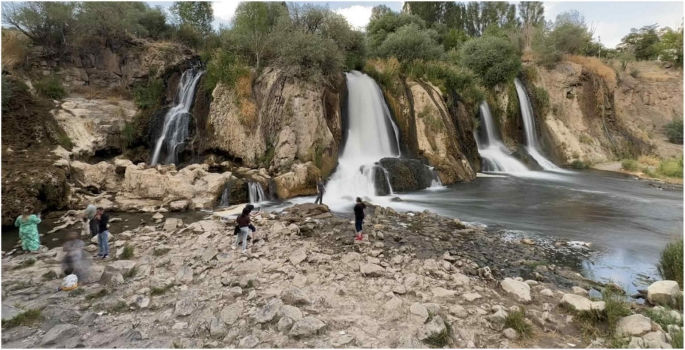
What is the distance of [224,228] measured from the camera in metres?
9.89

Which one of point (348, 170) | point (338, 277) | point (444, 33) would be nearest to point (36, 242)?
point (338, 277)

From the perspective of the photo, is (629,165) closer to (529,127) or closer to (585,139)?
(585,139)

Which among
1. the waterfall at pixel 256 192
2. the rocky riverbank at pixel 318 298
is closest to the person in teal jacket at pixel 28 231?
the rocky riverbank at pixel 318 298

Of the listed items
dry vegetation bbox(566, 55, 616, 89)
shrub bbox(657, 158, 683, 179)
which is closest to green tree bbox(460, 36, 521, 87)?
dry vegetation bbox(566, 55, 616, 89)

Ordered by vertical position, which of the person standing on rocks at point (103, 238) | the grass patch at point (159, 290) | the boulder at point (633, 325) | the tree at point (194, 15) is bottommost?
the boulder at point (633, 325)

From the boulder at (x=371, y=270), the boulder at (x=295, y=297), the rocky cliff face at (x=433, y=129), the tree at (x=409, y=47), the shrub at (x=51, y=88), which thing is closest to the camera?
the boulder at (x=295, y=297)

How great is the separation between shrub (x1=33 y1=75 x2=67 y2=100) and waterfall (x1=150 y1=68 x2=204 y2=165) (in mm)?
5406

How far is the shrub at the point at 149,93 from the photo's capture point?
750 inches

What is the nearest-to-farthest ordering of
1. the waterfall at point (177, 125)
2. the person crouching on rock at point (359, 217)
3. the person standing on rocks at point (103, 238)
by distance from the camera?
the person standing on rocks at point (103, 238), the person crouching on rock at point (359, 217), the waterfall at point (177, 125)

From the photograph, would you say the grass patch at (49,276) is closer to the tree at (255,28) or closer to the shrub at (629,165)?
the tree at (255,28)

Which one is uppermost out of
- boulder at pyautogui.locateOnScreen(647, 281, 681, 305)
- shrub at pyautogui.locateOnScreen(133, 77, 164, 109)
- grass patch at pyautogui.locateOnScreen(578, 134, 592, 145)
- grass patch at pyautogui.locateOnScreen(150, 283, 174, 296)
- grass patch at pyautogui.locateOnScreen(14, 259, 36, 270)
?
shrub at pyautogui.locateOnScreen(133, 77, 164, 109)

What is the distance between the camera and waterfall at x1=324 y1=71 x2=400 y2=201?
15.5 m

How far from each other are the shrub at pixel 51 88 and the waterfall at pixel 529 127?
2874 cm

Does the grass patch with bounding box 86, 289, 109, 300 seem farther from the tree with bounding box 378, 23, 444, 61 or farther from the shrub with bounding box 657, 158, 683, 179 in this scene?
the shrub with bounding box 657, 158, 683, 179
